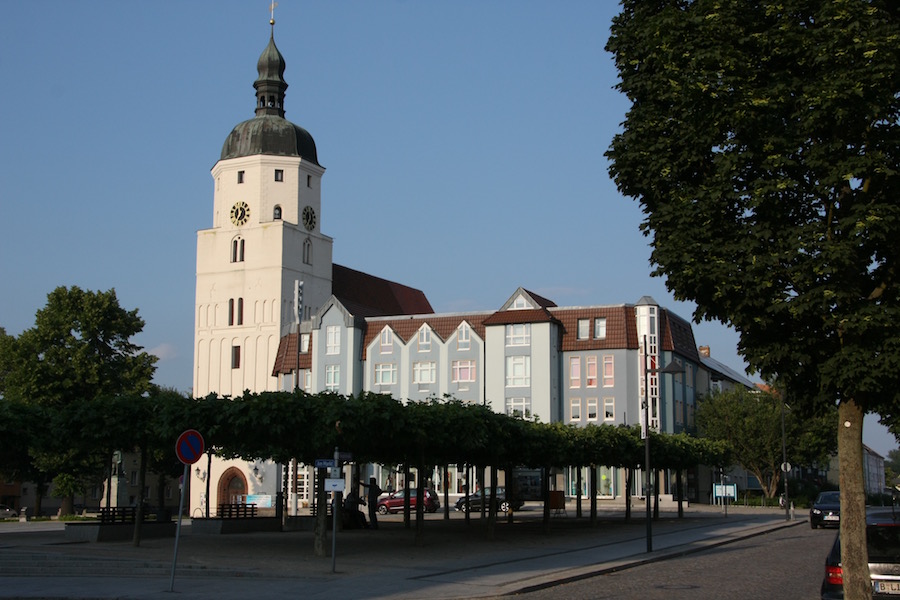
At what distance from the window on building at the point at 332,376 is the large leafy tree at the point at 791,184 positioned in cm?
6626

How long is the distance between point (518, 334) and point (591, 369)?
5644mm

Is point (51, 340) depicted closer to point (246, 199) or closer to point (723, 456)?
point (246, 199)

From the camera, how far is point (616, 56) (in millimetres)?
15031

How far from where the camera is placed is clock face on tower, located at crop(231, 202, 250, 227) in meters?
90.2

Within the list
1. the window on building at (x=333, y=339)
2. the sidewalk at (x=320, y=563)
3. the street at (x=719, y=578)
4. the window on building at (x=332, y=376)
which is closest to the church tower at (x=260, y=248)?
the window on building at (x=333, y=339)

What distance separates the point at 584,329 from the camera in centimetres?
7406

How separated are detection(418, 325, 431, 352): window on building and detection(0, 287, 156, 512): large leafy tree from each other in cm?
1953

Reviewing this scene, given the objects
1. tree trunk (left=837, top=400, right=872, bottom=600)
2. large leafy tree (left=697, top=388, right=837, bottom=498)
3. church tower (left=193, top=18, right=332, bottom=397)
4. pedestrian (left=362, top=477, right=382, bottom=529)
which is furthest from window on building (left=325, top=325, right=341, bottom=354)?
tree trunk (left=837, top=400, right=872, bottom=600)

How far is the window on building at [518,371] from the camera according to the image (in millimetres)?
73250

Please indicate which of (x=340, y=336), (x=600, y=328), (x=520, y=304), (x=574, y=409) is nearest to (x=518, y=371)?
(x=574, y=409)

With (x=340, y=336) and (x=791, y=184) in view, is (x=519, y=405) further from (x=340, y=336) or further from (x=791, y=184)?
(x=791, y=184)

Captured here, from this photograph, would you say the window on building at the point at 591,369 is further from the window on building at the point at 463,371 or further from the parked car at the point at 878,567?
the parked car at the point at 878,567

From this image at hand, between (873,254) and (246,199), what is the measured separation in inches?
3171

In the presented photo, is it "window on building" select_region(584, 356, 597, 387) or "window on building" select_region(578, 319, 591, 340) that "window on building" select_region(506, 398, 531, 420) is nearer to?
"window on building" select_region(584, 356, 597, 387)
